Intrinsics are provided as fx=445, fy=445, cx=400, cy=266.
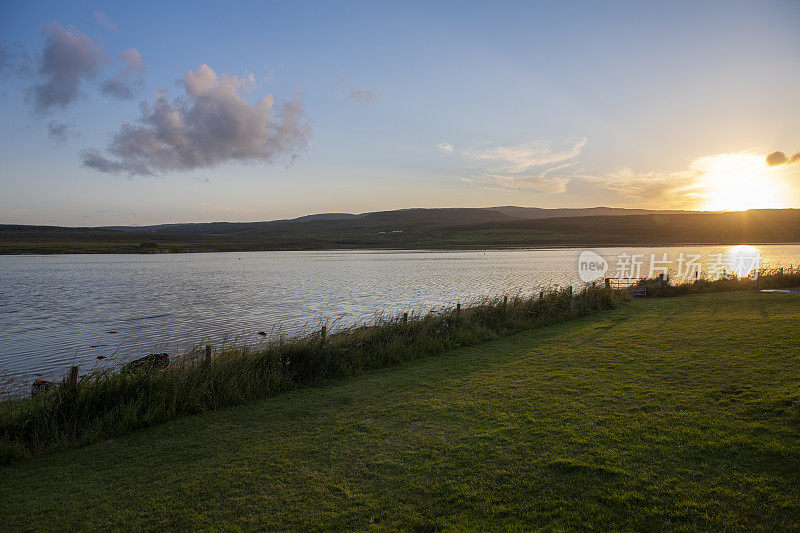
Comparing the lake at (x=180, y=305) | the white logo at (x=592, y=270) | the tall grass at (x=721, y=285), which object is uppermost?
the tall grass at (x=721, y=285)

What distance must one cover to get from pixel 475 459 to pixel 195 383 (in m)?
6.85

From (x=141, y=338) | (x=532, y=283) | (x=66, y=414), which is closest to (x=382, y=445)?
(x=66, y=414)

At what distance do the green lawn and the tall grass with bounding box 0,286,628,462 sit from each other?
20.1 inches

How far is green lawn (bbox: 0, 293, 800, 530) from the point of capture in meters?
5.26

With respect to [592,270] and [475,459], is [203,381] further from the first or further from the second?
[592,270]

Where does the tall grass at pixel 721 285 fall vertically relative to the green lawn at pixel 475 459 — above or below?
above

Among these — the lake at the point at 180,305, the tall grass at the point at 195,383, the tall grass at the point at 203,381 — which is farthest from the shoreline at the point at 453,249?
the tall grass at the point at 195,383

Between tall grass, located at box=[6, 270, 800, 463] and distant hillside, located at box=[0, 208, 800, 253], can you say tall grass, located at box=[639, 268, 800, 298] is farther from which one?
distant hillside, located at box=[0, 208, 800, 253]

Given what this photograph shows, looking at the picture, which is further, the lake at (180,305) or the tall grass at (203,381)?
the lake at (180,305)

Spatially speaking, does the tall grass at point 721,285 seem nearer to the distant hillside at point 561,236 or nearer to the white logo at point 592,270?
the white logo at point 592,270

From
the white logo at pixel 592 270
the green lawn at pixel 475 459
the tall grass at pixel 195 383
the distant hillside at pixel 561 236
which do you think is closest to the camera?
the green lawn at pixel 475 459

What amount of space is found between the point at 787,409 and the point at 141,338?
22.9 metres

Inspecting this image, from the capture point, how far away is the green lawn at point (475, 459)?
526 centimetres

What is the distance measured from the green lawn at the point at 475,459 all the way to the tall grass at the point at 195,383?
0.51 m
